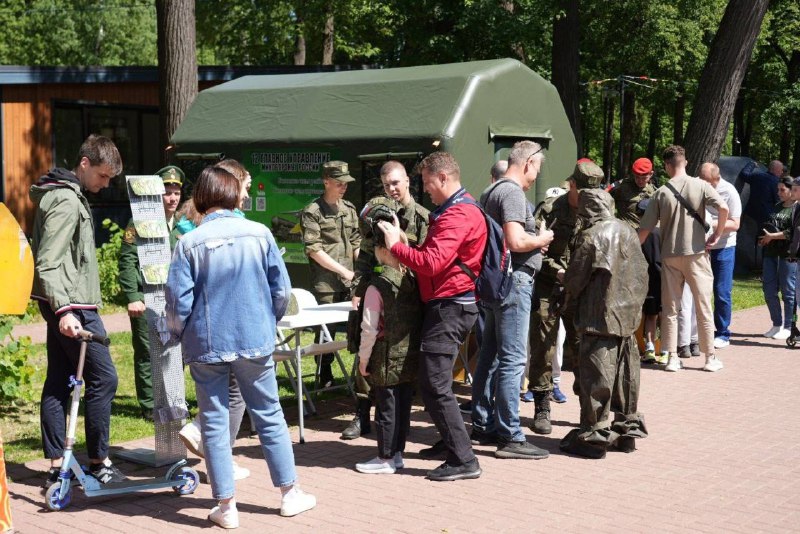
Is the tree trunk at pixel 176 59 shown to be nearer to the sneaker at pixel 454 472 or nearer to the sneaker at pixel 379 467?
the sneaker at pixel 379 467

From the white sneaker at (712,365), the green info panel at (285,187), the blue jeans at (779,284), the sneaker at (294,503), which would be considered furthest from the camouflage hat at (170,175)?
the blue jeans at (779,284)

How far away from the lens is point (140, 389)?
7.57 meters

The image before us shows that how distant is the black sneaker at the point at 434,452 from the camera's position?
645cm

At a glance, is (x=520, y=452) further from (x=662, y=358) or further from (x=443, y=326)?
(x=662, y=358)

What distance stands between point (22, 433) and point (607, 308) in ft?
14.4

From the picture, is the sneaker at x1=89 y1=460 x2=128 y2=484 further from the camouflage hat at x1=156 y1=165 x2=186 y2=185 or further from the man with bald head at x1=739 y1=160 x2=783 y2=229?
the man with bald head at x1=739 y1=160 x2=783 y2=229

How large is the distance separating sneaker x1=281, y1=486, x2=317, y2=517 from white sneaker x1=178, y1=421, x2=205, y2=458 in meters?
0.70

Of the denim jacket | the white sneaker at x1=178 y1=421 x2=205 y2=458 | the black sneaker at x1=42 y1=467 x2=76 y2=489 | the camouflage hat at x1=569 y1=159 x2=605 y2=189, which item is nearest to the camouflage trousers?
the camouflage hat at x1=569 y1=159 x2=605 y2=189

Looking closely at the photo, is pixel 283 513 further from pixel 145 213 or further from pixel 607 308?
pixel 607 308

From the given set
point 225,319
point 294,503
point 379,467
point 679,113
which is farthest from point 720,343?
point 679,113

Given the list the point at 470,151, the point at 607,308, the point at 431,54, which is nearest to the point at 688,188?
the point at 470,151

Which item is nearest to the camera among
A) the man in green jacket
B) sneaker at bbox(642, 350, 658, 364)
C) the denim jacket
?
the denim jacket

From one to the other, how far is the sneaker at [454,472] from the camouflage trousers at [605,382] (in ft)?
A: 2.91

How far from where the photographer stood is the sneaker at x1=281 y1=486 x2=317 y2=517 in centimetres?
518
